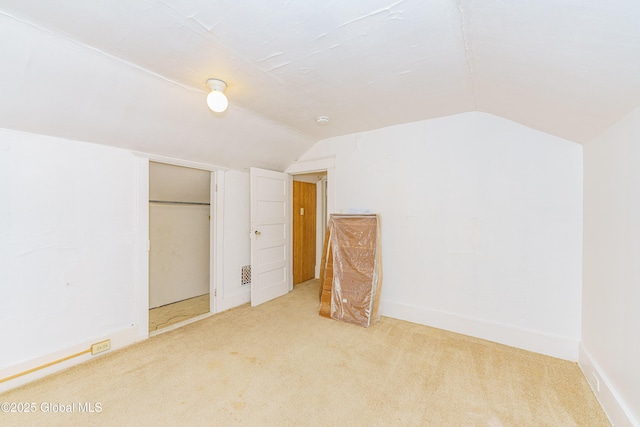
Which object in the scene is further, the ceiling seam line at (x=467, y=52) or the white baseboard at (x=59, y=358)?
the white baseboard at (x=59, y=358)

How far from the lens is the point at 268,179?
3.72 metres

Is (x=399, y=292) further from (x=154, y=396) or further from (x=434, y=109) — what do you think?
(x=154, y=396)

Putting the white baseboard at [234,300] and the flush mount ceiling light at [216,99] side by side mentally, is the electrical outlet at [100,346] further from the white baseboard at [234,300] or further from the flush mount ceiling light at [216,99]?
the flush mount ceiling light at [216,99]

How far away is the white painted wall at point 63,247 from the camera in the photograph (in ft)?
6.15

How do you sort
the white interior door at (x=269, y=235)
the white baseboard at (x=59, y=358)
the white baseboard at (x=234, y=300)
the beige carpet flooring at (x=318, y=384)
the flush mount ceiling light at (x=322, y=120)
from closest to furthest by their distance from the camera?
the beige carpet flooring at (x=318, y=384), the white baseboard at (x=59, y=358), the flush mount ceiling light at (x=322, y=120), the white baseboard at (x=234, y=300), the white interior door at (x=269, y=235)

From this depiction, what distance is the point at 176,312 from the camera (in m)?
3.30

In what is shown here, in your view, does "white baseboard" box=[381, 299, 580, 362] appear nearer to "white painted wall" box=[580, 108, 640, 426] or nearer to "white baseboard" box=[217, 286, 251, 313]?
"white painted wall" box=[580, 108, 640, 426]

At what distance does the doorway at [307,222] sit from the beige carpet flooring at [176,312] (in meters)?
1.52

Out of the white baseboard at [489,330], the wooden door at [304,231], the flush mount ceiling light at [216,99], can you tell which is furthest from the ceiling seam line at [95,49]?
the white baseboard at [489,330]

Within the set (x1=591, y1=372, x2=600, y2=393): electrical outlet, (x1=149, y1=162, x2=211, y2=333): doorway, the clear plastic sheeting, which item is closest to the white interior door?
(x1=149, y1=162, x2=211, y2=333): doorway

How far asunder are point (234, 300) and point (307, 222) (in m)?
1.89

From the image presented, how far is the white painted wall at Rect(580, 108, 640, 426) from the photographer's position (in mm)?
1415

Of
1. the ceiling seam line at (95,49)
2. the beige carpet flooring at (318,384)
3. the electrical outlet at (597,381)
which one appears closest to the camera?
the ceiling seam line at (95,49)

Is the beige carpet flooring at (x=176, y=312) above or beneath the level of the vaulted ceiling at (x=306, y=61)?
beneath
